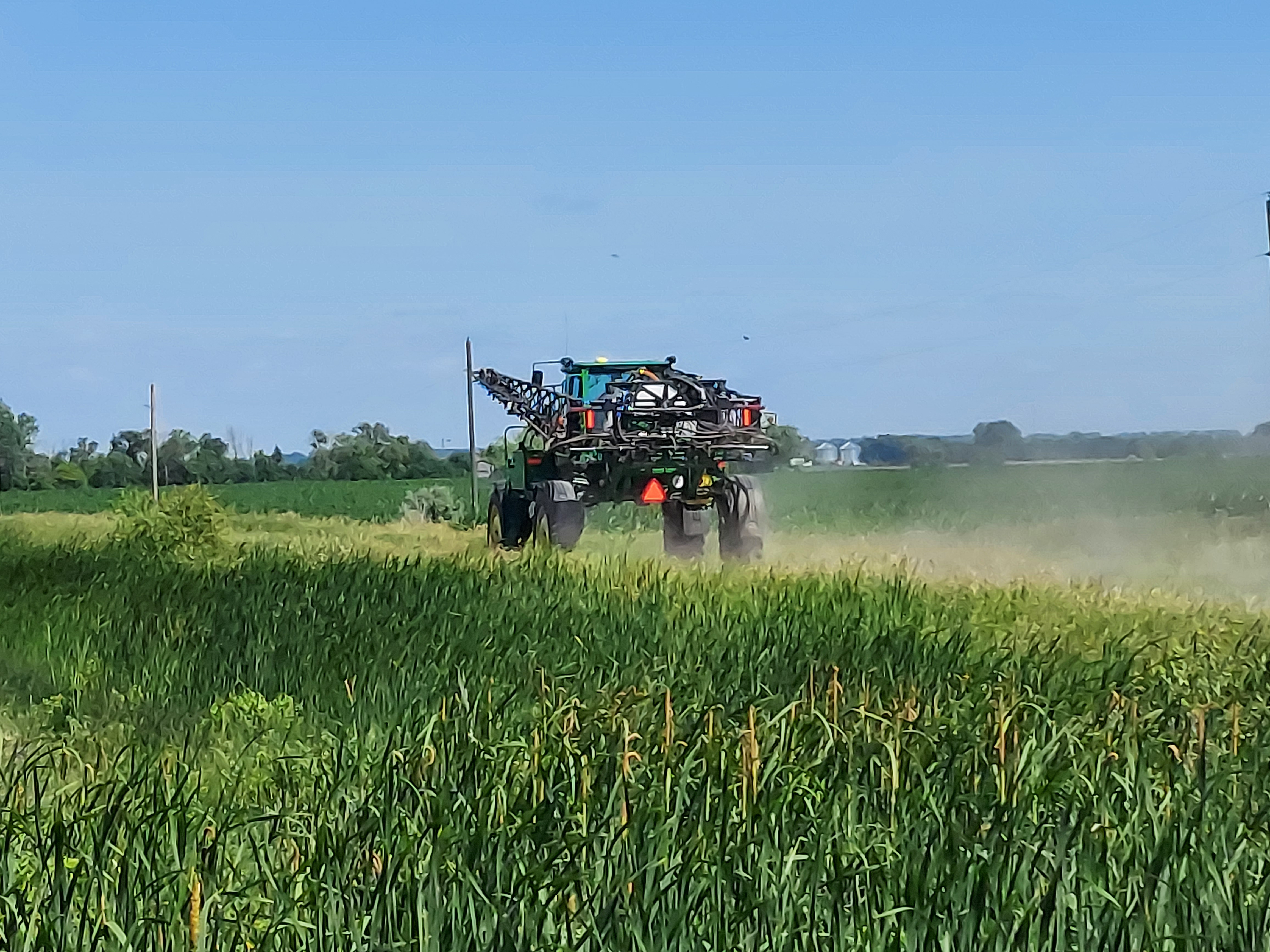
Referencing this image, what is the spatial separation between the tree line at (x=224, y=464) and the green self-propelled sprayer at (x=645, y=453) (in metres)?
53.1

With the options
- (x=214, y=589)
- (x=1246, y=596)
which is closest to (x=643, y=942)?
(x=214, y=589)

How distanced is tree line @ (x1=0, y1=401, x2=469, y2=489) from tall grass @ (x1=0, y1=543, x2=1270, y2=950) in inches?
2418

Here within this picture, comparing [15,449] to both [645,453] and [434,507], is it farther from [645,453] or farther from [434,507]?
[645,453]

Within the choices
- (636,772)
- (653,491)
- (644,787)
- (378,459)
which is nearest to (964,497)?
(653,491)

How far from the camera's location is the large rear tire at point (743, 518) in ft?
50.6

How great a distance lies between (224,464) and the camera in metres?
72.2

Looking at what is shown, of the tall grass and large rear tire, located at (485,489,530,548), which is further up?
large rear tire, located at (485,489,530,548)

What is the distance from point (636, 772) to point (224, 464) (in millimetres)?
70901

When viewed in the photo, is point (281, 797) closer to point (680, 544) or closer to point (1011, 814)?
point (1011, 814)

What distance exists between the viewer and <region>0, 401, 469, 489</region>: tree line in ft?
231

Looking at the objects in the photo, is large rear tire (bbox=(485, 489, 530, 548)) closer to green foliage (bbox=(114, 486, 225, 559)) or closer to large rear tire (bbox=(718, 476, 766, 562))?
large rear tire (bbox=(718, 476, 766, 562))

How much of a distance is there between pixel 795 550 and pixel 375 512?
75.0ft

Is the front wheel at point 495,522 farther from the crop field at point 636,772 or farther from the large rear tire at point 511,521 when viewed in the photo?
the crop field at point 636,772

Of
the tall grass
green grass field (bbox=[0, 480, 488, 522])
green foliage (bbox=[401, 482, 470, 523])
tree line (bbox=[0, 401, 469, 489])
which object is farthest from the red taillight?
tree line (bbox=[0, 401, 469, 489])
